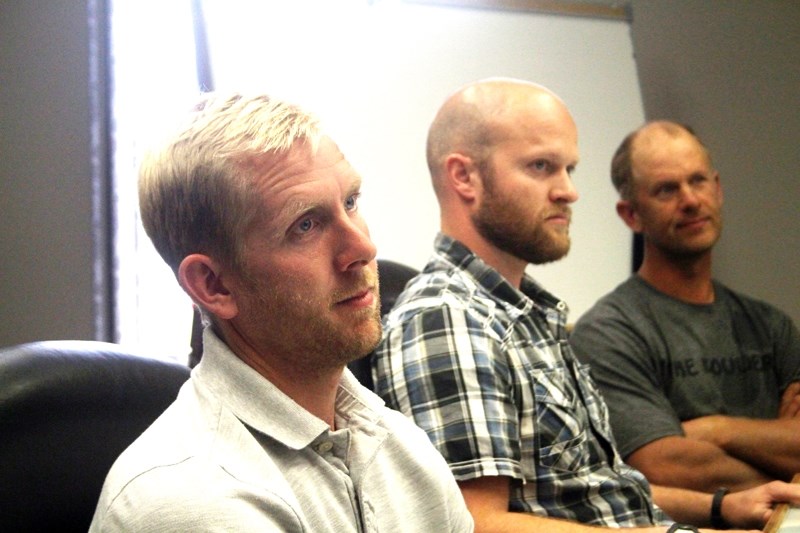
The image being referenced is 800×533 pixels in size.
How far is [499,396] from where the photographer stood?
1.38 metres

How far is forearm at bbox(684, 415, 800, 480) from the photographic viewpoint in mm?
1930

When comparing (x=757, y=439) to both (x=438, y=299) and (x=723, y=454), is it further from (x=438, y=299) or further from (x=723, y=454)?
(x=438, y=299)

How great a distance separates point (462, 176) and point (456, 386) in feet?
1.66

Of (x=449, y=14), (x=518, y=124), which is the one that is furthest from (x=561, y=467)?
(x=449, y=14)

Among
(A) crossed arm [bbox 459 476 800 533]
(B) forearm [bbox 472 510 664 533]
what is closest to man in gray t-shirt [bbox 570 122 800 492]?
(A) crossed arm [bbox 459 476 800 533]

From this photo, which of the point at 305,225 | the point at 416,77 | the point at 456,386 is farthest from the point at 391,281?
the point at 416,77

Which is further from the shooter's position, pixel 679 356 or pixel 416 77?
pixel 416 77

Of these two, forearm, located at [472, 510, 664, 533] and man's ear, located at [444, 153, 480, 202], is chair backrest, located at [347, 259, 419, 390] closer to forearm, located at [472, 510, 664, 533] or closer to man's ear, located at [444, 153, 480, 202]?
man's ear, located at [444, 153, 480, 202]

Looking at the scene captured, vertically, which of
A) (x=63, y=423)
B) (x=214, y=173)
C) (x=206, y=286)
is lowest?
(x=63, y=423)

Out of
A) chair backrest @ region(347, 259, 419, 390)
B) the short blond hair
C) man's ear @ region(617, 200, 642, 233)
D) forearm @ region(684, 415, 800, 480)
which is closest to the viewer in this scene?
the short blond hair

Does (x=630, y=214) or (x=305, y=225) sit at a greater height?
(x=305, y=225)

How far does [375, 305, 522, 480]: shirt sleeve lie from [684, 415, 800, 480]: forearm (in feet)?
2.41

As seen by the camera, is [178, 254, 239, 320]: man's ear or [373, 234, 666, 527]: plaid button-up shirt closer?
[178, 254, 239, 320]: man's ear

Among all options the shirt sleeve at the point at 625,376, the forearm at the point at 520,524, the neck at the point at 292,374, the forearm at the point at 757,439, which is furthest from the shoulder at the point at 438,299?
the forearm at the point at 757,439
